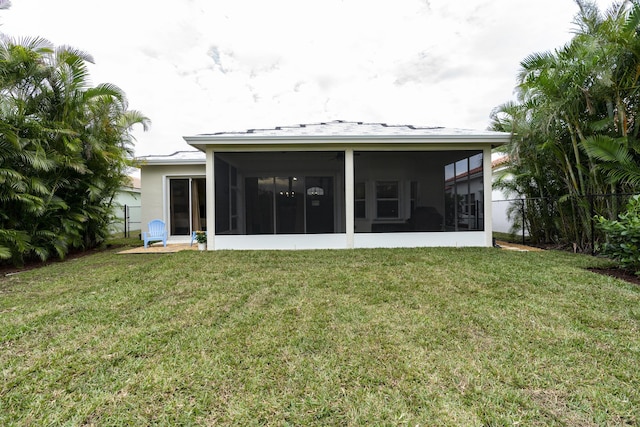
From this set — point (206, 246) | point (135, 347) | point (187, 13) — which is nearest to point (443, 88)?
point (187, 13)

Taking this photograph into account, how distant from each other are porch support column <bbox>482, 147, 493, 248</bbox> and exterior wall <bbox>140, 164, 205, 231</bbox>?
29.2 feet

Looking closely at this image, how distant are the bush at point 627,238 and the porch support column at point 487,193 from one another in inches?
101

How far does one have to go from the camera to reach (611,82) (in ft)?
17.8

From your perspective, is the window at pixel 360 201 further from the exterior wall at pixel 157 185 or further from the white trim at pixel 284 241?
the exterior wall at pixel 157 185

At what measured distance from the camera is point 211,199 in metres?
7.14

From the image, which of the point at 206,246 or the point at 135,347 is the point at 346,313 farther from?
the point at 206,246

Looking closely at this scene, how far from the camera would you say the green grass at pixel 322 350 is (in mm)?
1810

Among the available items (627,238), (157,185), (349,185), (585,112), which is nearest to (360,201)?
(349,185)

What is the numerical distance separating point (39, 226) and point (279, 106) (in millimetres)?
10629

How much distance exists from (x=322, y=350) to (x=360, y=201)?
528cm

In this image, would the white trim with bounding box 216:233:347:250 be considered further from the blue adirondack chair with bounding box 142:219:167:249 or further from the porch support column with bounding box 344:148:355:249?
the blue adirondack chair with bounding box 142:219:167:249

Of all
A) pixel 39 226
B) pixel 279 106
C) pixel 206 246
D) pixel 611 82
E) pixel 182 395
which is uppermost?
pixel 279 106

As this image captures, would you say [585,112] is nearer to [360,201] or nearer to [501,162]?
[501,162]

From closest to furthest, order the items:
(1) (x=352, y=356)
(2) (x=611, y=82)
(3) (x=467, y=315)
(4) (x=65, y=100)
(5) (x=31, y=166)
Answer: (1) (x=352, y=356) < (3) (x=467, y=315) < (2) (x=611, y=82) < (5) (x=31, y=166) < (4) (x=65, y=100)
